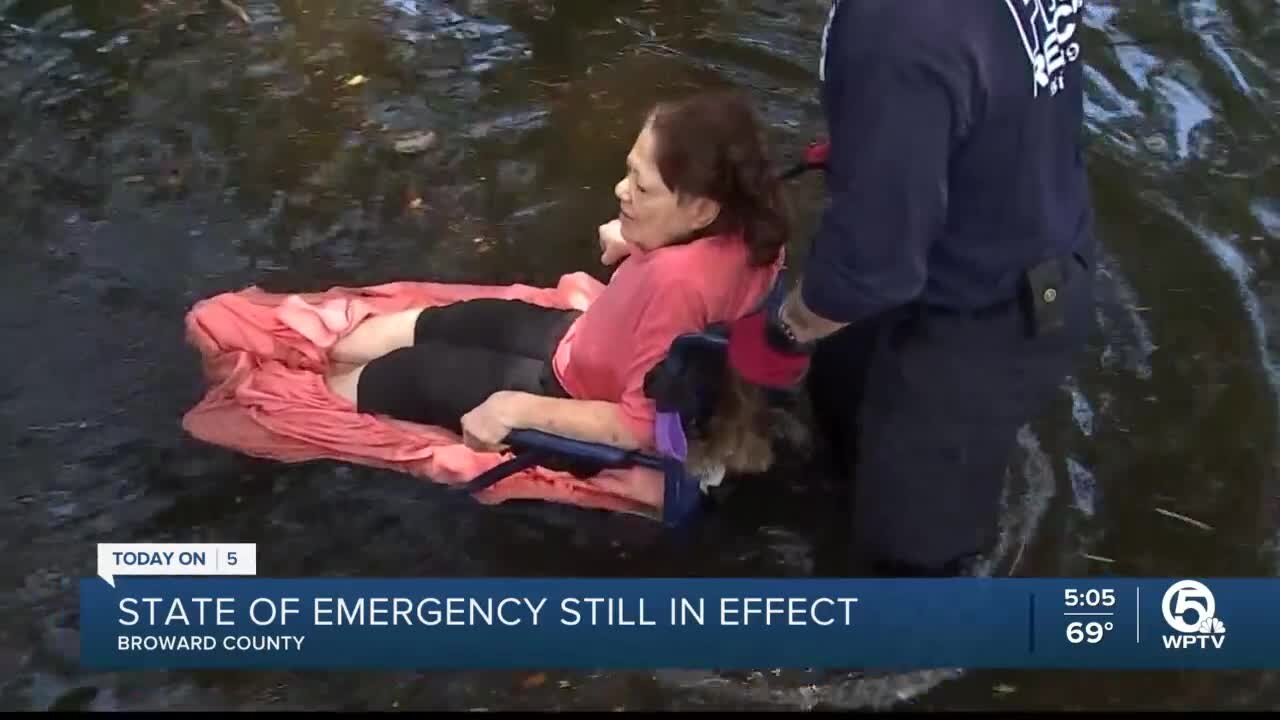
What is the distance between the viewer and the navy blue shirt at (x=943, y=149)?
1.77 metres

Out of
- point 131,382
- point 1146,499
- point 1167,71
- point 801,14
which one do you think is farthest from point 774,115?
point 131,382

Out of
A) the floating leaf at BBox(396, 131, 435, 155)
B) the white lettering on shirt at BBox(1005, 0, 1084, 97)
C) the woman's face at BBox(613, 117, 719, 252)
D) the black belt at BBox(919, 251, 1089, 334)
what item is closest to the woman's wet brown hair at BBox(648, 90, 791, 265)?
the woman's face at BBox(613, 117, 719, 252)

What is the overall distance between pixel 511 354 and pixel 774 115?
1.53 metres

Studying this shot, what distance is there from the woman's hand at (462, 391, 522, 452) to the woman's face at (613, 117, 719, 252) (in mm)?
437

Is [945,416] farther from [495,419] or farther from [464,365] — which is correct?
[464,365]

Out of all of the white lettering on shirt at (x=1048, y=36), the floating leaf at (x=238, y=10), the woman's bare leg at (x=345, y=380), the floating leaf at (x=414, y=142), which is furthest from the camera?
the floating leaf at (x=238, y=10)

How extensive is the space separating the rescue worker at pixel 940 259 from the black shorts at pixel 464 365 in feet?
2.10

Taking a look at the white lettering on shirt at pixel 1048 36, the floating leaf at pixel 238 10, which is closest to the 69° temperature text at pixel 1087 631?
the white lettering on shirt at pixel 1048 36

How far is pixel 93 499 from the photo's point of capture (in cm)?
286

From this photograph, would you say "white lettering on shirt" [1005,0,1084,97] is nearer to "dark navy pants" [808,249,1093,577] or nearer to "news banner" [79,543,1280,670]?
"dark navy pants" [808,249,1093,577]

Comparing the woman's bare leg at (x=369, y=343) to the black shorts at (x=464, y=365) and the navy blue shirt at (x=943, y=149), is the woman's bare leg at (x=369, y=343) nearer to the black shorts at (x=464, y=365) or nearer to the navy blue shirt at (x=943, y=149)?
the black shorts at (x=464, y=365)

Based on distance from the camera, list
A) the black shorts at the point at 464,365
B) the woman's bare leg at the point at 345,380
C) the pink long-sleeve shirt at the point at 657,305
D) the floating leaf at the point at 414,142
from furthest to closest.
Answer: the floating leaf at the point at 414,142
the woman's bare leg at the point at 345,380
the black shorts at the point at 464,365
the pink long-sleeve shirt at the point at 657,305

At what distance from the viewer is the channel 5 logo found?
248cm

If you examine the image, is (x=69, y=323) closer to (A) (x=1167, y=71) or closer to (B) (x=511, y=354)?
(B) (x=511, y=354)
